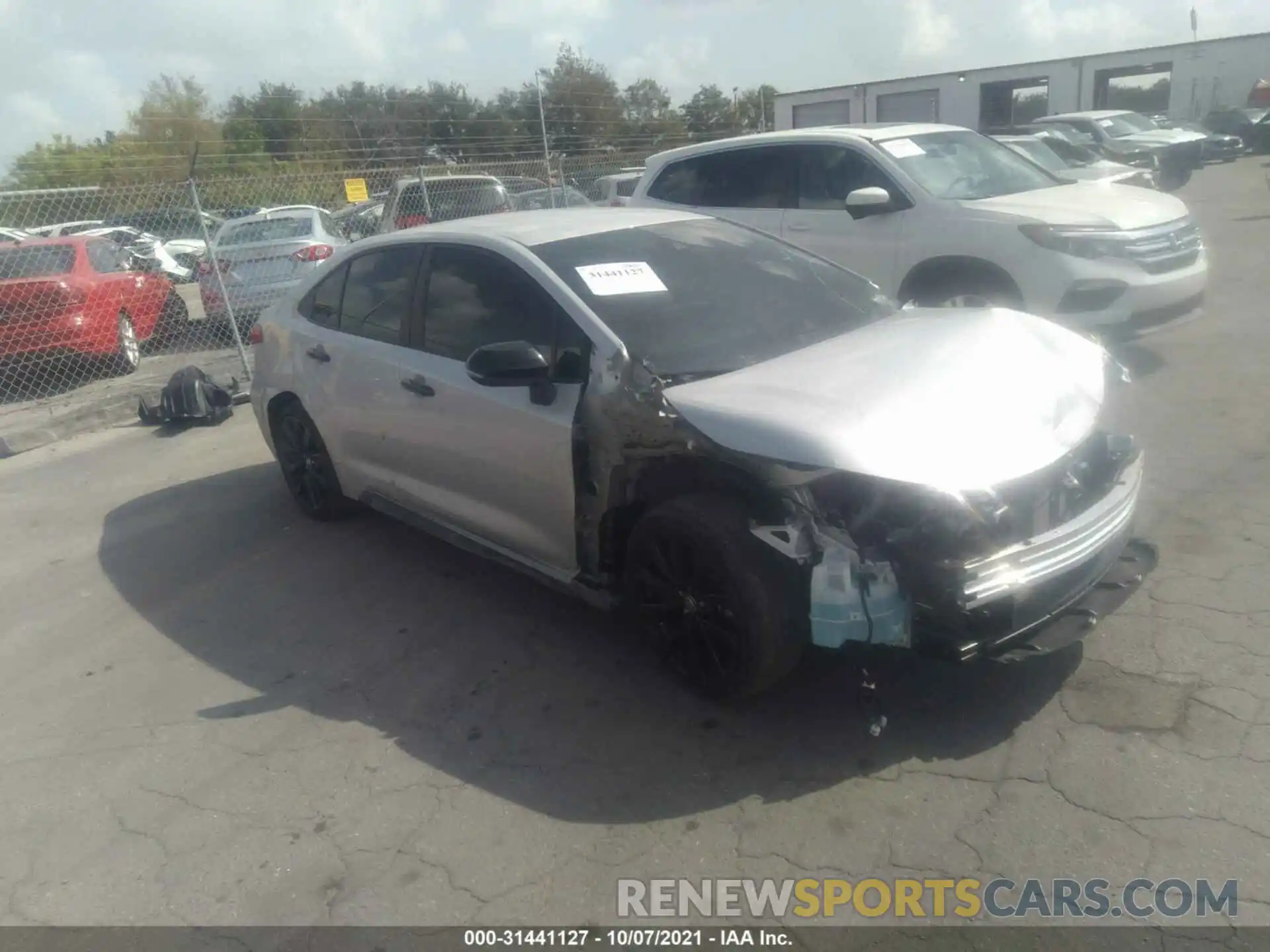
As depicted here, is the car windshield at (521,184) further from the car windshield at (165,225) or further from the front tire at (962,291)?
the front tire at (962,291)

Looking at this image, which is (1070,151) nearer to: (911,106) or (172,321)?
(172,321)

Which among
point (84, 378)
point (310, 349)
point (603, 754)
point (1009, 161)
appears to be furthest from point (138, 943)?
point (84, 378)

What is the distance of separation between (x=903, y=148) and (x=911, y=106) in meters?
28.3

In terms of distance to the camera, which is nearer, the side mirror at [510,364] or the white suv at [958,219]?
the side mirror at [510,364]

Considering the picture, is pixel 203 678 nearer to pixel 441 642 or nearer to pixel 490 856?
pixel 441 642

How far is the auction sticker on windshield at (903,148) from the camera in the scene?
24.8ft

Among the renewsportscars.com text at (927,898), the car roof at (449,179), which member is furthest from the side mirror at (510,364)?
the car roof at (449,179)

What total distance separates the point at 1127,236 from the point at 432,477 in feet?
16.6

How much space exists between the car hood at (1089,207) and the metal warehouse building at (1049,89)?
25209 millimetres

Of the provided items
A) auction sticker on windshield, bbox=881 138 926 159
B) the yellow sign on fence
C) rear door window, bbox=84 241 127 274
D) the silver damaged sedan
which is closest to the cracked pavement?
the silver damaged sedan

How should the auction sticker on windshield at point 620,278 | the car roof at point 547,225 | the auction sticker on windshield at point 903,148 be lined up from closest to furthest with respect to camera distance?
the auction sticker on windshield at point 620,278, the car roof at point 547,225, the auction sticker on windshield at point 903,148

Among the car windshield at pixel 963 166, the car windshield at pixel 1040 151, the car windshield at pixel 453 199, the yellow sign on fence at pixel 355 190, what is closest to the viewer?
the car windshield at pixel 963 166

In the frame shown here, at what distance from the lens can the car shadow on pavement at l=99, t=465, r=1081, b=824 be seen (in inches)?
132

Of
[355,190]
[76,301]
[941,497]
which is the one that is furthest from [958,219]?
[76,301]
